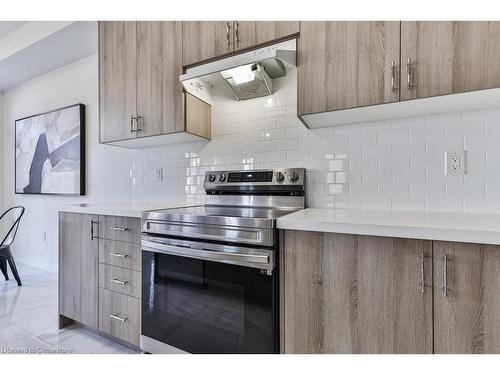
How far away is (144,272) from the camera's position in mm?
1719

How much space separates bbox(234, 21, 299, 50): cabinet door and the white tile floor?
2030mm

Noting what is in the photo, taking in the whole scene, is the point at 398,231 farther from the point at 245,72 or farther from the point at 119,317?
the point at 119,317

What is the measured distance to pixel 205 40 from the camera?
1871mm

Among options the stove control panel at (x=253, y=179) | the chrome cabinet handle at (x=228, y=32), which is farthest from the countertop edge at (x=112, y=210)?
the chrome cabinet handle at (x=228, y=32)

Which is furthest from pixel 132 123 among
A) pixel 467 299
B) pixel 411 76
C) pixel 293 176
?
pixel 467 299

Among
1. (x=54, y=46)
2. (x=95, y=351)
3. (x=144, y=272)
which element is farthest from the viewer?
(x=54, y=46)

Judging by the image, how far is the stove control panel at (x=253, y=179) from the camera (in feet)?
6.23

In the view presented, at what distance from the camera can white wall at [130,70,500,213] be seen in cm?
150

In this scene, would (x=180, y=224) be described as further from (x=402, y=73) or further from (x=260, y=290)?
(x=402, y=73)

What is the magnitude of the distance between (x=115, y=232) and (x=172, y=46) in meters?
1.30

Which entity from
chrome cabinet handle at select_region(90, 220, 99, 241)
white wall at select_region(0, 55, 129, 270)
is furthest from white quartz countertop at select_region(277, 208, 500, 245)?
white wall at select_region(0, 55, 129, 270)

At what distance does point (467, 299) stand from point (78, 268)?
2.23 metres

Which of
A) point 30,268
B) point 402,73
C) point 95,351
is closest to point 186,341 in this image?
point 95,351
